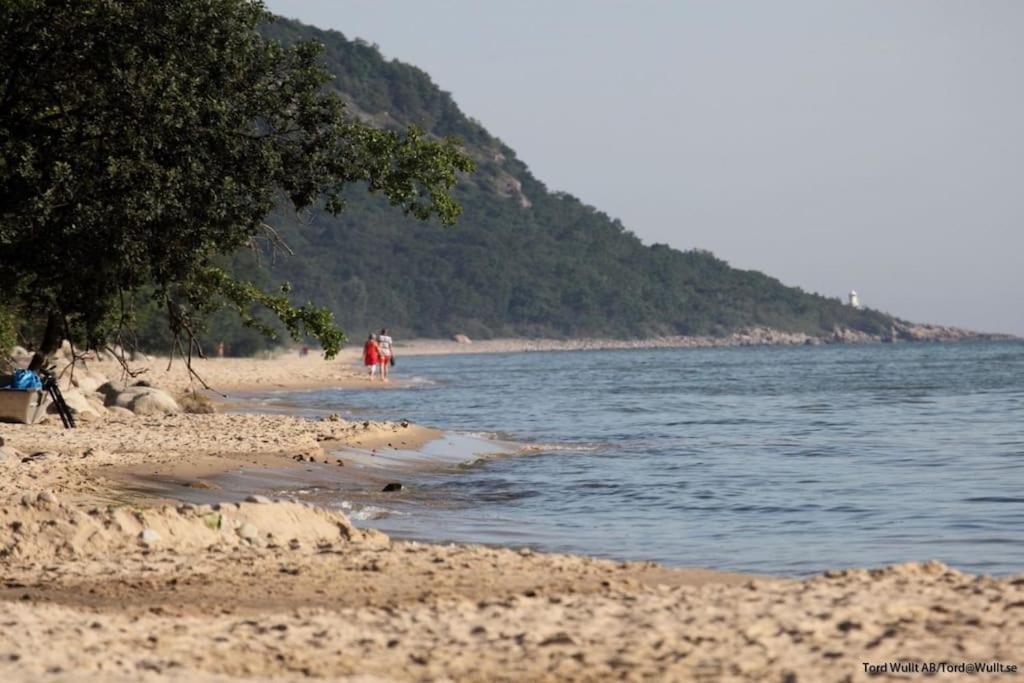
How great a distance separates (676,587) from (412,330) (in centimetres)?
16326

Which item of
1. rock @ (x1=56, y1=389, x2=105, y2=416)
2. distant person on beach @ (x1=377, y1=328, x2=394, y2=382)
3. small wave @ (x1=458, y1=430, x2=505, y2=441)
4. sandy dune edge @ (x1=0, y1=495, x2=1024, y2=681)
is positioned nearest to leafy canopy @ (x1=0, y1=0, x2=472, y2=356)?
rock @ (x1=56, y1=389, x2=105, y2=416)

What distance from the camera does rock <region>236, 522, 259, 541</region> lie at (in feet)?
36.8

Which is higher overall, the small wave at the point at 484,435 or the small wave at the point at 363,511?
the small wave at the point at 363,511

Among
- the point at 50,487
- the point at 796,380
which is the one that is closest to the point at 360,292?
the point at 796,380

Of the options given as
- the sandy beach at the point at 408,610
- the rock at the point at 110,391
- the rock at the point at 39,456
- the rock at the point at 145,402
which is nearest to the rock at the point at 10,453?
the rock at the point at 39,456

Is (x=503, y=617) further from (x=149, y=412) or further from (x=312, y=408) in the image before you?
(x=312, y=408)

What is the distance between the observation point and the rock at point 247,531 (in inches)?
441

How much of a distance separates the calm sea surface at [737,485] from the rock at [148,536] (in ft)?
9.23

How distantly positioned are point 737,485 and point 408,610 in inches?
394

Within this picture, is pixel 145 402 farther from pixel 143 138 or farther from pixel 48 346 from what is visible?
pixel 143 138

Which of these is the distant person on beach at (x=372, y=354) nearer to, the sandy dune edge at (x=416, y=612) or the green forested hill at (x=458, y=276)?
the sandy dune edge at (x=416, y=612)

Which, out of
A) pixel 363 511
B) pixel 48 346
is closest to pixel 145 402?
pixel 48 346

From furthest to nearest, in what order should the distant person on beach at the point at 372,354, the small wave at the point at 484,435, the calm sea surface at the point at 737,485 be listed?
the distant person on beach at the point at 372,354 < the small wave at the point at 484,435 < the calm sea surface at the point at 737,485

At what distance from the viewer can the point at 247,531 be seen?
11266mm
